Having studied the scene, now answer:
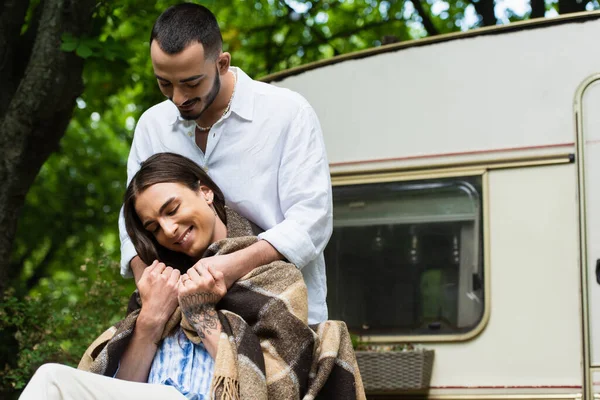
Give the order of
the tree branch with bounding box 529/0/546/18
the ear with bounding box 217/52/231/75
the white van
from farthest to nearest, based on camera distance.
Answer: the tree branch with bounding box 529/0/546/18, the white van, the ear with bounding box 217/52/231/75

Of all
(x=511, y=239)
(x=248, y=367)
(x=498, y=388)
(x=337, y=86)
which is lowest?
(x=498, y=388)

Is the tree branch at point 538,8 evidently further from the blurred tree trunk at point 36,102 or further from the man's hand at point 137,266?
the man's hand at point 137,266

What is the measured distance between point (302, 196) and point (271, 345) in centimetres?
51

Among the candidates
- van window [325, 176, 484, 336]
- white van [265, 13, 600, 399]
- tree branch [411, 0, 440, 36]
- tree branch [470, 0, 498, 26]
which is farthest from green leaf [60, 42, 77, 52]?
tree branch [470, 0, 498, 26]

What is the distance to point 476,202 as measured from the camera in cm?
607

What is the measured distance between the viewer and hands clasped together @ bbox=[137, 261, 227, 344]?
11.0 ft

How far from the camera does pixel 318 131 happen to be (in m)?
3.75

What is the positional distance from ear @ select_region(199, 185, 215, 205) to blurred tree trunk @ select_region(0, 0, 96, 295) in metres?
3.14

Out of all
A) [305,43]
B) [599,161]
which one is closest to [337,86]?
[599,161]

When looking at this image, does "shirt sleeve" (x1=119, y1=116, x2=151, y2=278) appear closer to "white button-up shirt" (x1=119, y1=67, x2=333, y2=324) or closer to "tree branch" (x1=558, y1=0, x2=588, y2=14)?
"white button-up shirt" (x1=119, y1=67, x2=333, y2=324)

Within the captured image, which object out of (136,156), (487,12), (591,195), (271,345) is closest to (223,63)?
(136,156)

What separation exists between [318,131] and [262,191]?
278mm

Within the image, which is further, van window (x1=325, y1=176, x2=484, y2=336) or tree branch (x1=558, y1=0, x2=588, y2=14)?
tree branch (x1=558, y1=0, x2=588, y2=14)

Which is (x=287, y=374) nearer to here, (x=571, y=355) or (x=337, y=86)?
(x=571, y=355)
